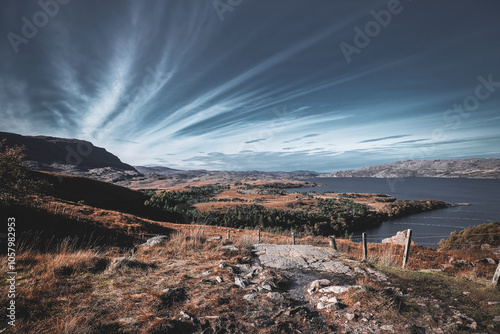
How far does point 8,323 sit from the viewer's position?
3336 millimetres

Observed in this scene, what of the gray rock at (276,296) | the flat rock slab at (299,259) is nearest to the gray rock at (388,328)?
the gray rock at (276,296)

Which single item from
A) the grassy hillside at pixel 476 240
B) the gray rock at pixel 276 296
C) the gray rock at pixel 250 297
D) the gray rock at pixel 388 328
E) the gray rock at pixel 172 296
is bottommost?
the grassy hillside at pixel 476 240

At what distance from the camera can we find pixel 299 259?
795cm

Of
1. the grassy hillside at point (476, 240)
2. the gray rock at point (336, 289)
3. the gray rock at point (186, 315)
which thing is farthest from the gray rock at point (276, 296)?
the grassy hillside at point (476, 240)

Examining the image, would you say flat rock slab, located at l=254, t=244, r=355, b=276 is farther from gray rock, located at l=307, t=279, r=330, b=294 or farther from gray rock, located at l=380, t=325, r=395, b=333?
gray rock, located at l=380, t=325, r=395, b=333

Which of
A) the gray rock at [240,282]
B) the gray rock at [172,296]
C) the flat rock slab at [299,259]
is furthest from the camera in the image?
the flat rock slab at [299,259]

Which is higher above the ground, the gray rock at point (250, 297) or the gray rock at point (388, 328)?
the gray rock at point (250, 297)

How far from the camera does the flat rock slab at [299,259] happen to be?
716cm

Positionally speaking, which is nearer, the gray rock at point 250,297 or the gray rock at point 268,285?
the gray rock at point 250,297

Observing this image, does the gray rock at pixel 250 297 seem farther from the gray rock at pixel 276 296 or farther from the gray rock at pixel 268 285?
the gray rock at pixel 268 285

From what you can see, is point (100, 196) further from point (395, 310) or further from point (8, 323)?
point (395, 310)

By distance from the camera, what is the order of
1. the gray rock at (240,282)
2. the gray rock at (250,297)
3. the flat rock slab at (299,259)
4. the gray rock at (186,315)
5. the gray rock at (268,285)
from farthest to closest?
the flat rock slab at (299,259), the gray rock at (240,282), the gray rock at (268,285), the gray rock at (250,297), the gray rock at (186,315)

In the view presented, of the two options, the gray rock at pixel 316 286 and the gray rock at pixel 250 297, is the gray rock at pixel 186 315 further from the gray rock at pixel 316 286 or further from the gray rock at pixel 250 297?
the gray rock at pixel 316 286

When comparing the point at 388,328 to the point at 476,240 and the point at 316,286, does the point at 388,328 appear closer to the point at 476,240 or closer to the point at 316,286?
the point at 316,286
